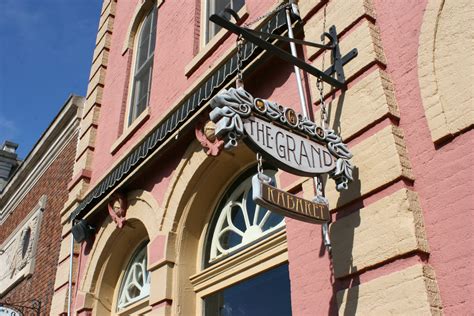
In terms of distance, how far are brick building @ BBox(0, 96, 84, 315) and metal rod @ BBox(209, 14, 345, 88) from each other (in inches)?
265

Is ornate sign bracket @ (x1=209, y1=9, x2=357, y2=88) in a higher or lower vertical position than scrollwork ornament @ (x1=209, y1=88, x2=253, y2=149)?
higher

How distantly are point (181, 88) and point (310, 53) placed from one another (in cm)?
269

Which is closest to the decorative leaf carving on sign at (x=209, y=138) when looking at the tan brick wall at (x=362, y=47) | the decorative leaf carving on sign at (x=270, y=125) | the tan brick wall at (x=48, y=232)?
the tan brick wall at (x=362, y=47)

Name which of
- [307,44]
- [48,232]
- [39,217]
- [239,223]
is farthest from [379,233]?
[39,217]

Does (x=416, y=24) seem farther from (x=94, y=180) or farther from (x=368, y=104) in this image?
(x=94, y=180)

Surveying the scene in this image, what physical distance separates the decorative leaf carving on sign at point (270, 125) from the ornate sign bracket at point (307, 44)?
2.07ft

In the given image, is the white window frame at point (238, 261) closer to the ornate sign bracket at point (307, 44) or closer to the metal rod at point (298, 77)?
the metal rod at point (298, 77)

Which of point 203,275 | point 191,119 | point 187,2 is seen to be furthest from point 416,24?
point 187,2

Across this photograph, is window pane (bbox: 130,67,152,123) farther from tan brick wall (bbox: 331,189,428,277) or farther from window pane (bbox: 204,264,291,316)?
tan brick wall (bbox: 331,189,428,277)

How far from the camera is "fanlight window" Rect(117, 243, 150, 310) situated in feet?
23.7

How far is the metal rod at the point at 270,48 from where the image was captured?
4046 mm

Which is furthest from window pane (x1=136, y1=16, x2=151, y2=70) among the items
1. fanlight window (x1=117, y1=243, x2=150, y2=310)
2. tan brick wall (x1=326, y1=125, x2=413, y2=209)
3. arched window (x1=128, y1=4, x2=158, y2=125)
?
tan brick wall (x1=326, y1=125, x2=413, y2=209)

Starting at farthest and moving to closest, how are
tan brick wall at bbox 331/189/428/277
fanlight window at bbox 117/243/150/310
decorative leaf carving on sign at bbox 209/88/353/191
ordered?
fanlight window at bbox 117/243/150/310 → tan brick wall at bbox 331/189/428/277 → decorative leaf carving on sign at bbox 209/88/353/191

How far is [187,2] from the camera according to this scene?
7945 millimetres
